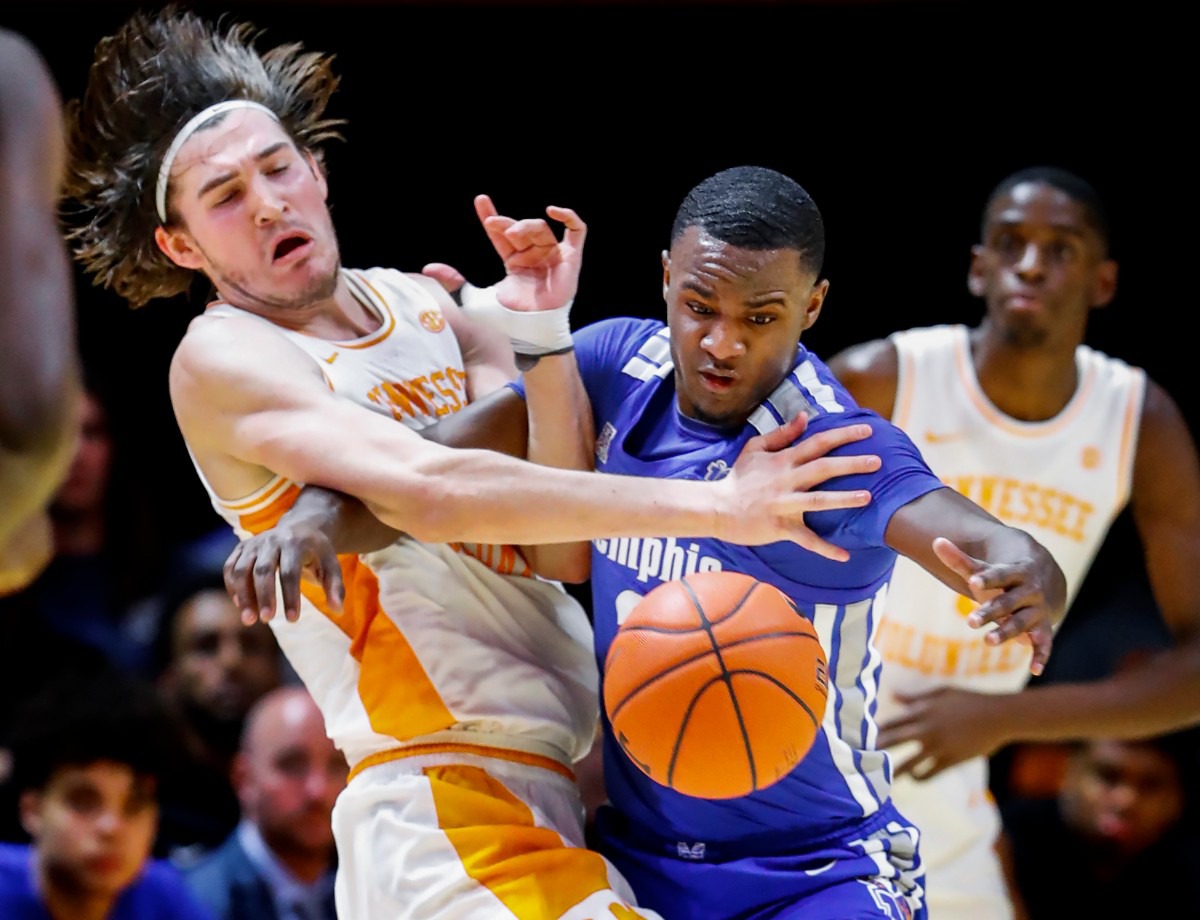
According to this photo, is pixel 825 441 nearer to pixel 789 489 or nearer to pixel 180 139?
pixel 789 489

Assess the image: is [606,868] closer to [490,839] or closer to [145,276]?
[490,839]

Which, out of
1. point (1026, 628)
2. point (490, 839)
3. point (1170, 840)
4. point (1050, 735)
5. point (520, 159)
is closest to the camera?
point (1026, 628)

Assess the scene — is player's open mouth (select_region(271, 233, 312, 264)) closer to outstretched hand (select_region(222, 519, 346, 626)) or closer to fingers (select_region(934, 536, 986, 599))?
outstretched hand (select_region(222, 519, 346, 626))

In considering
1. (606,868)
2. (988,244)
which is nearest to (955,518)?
(606,868)

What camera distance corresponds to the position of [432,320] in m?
4.54

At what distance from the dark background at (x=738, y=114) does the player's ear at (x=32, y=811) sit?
6.60 ft

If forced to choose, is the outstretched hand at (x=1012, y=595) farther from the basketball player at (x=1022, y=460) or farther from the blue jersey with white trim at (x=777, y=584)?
the basketball player at (x=1022, y=460)

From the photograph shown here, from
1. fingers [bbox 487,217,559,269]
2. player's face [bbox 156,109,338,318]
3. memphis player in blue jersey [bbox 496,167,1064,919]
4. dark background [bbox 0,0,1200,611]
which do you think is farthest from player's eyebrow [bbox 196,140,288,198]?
dark background [bbox 0,0,1200,611]

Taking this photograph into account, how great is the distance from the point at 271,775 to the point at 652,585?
293cm

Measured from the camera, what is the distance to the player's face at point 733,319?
12.4 feet

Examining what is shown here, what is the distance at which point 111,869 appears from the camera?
5879 millimetres

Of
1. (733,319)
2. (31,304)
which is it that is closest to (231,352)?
(733,319)

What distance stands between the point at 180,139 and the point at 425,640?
1.30 meters

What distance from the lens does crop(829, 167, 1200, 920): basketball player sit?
18.8ft
